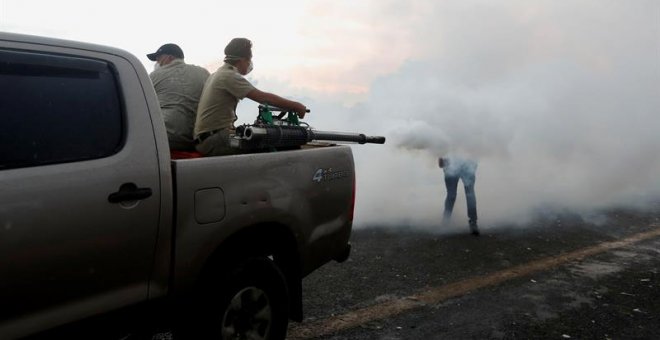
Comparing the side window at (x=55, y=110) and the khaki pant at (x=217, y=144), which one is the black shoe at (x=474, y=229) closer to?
the khaki pant at (x=217, y=144)

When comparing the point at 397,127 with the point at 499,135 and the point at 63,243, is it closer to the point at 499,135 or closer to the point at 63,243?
the point at 499,135

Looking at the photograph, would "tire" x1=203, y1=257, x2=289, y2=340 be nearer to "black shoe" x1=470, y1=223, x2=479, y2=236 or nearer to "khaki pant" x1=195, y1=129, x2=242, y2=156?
"khaki pant" x1=195, y1=129, x2=242, y2=156

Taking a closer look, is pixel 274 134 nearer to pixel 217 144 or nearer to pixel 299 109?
pixel 217 144

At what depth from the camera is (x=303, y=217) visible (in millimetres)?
3502

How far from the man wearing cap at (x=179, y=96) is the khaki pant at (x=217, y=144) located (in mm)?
296

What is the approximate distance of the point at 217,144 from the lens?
13.0 feet

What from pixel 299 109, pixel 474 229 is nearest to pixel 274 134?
pixel 299 109

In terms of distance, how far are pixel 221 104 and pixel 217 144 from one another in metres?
0.31

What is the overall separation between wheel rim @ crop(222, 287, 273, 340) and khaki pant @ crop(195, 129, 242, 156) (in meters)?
1.13

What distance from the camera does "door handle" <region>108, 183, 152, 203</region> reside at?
2.47 meters

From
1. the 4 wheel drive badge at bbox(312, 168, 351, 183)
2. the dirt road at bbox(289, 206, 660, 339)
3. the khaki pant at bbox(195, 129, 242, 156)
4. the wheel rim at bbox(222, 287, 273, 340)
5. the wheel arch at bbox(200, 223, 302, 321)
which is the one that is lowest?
the dirt road at bbox(289, 206, 660, 339)

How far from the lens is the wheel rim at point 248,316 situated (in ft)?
10.1

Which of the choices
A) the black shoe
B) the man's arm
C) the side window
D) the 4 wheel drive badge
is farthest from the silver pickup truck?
the black shoe

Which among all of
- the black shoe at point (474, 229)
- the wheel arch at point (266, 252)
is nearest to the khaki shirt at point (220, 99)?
the wheel arch at point (266, 252)
